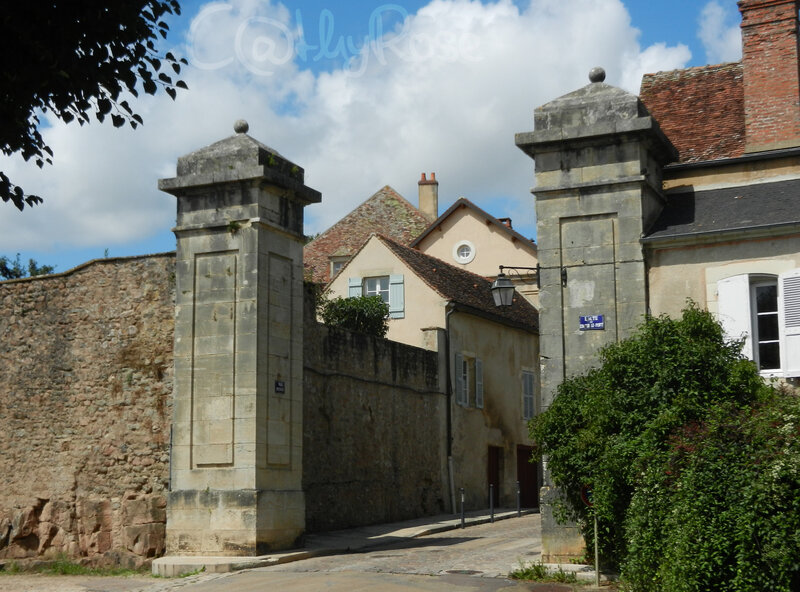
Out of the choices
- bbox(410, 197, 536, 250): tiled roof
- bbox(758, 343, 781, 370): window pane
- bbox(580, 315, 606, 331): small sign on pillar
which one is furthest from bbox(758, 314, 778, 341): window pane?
bbox(410, 197, 536, 250): tiled roof

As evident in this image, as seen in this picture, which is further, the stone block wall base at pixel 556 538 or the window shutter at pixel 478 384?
the window shutter at pixel 478 384

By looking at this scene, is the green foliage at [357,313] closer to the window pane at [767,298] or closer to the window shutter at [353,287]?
the window shutter at [353,287]

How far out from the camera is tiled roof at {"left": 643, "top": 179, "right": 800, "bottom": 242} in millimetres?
13242

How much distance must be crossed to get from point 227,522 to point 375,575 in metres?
2.72

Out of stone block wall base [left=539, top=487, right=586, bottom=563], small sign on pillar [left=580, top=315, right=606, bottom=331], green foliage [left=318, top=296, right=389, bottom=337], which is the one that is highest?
green foliage [left=318, top=296, right=389, bottom=337]

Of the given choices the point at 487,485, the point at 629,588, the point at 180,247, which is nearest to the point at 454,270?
the point at 487,485

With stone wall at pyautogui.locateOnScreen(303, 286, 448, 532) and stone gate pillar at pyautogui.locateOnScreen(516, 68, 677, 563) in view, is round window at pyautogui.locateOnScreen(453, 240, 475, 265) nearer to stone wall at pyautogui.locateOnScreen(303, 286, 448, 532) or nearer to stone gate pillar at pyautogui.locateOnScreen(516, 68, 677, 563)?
stone wall at pyautogui.locateOnScreen(303, 286, 448, 532)

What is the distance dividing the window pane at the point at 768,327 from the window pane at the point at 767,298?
115 millimetres

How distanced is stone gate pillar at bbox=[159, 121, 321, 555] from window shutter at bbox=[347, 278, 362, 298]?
1126cm

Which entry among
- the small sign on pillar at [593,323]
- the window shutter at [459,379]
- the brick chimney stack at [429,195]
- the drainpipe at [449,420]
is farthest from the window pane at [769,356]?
the brick chimney stack at [429,195]

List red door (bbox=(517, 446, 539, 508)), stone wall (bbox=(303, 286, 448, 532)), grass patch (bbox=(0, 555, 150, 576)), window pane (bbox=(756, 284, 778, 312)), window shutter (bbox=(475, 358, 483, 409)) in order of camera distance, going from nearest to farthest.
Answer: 1. window pane (bbox=(756, 284, 778, 312))
2. grass patch (bbox=(0, 555, 150, 576))
3. stone wall (bbox=(303, 286, 448, 532))
4. window shutter (bbox=(475, 358, 483, 409))
5. red door (bbox=(517, 446, 539, 508))

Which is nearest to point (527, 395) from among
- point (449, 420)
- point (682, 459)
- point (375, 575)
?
point (449, 420)

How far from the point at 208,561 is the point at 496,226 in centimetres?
2212

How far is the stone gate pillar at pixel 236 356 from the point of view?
1484 cm
